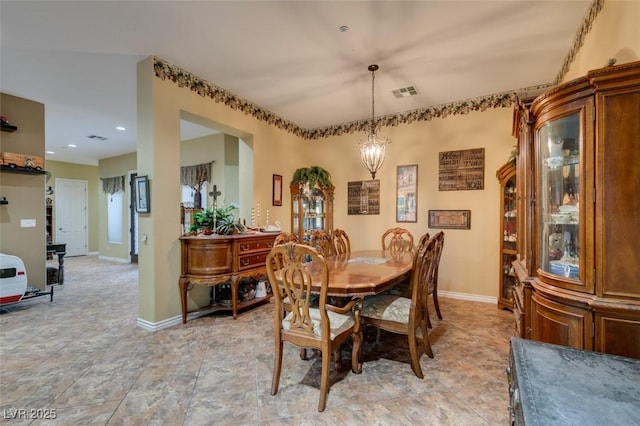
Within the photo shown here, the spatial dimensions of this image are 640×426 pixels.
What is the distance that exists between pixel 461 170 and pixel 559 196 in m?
2.60

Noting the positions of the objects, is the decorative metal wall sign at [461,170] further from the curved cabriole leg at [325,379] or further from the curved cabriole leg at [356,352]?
the curved cabriole leg at [325,379]

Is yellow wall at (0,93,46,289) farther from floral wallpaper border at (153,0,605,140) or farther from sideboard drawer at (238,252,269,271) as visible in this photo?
sideboard drawer at (238,252,269,271)

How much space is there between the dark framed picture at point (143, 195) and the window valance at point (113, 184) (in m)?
5.72

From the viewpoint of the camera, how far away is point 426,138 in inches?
184

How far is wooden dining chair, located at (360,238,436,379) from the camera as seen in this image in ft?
7.30

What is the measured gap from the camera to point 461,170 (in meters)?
4.39

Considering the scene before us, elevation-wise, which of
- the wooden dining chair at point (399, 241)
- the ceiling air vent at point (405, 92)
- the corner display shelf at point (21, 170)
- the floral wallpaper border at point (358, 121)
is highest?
the ceiling air vent at point (405, 92)

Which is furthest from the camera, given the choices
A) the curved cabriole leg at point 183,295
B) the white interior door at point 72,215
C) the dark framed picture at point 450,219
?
the white interior door at point 72,215

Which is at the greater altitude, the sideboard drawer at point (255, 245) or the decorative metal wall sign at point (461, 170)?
the decorative metal wall sign at point (461, 170)

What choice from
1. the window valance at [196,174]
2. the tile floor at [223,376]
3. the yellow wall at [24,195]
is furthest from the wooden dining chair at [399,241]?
the yellow wall at [24,195]

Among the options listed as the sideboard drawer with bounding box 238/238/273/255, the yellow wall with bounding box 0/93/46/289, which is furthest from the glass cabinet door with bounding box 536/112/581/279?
the yellow wall with bounding box 0/93/46/289

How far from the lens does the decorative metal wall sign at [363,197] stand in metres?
5.16

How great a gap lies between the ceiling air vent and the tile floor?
3.06m

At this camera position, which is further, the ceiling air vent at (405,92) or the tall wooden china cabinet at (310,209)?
the tall wooden china cabinet at (310,209)
